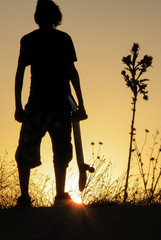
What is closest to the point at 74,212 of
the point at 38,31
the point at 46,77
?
the point at 46,77

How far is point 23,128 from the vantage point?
4.62m

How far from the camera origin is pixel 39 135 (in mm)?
4617

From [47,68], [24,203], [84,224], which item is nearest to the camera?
[84,224]

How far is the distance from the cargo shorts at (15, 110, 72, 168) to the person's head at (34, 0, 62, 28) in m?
0.87

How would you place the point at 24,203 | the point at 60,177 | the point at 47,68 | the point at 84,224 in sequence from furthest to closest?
the point at 60,177 < the point at 47,68 < the point at 24,203 < the point at 84,224

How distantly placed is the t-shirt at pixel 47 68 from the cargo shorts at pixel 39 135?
0.26 feet

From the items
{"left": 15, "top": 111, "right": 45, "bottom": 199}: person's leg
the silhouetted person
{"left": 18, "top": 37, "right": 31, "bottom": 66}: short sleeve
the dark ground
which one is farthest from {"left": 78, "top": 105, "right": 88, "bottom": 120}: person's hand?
the dark ground

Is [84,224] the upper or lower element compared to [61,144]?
lower

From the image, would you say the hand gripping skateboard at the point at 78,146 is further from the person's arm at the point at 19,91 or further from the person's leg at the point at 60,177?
the person's arm at the point at 19,91

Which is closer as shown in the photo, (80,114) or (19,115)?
(19,115)

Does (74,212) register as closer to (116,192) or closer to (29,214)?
(29,214)

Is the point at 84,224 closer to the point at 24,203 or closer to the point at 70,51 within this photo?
the point at 24,203

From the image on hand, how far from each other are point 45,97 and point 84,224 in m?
1.40

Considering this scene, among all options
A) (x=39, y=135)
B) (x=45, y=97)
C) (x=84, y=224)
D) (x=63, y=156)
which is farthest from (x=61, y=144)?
(x=84, y=224)
